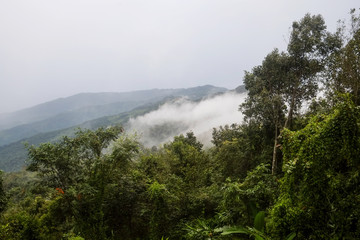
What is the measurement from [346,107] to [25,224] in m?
10.1

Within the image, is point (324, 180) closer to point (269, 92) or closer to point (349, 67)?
point (349, 67)

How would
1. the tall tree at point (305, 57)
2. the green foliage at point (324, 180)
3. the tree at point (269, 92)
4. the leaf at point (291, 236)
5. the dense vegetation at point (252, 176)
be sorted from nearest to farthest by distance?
the green foliage at point (324, 180) → the dense vegetation at point (252, 176) → the leaf at point (291, 236) → the tall tree at point (305, 57) → the tree at point (269, 92)

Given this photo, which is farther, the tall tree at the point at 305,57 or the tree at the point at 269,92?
the tree at the point at 269,92

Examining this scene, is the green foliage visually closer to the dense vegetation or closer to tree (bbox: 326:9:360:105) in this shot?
the dense vegetation

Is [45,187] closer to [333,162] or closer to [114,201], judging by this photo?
[114,201]

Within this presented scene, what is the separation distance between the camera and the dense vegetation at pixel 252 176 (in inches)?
143

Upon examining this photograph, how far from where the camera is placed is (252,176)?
7.56 m

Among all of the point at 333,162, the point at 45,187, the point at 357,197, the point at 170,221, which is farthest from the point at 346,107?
the point at 45,187

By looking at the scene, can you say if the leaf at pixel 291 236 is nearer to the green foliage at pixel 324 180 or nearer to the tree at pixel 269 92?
the green foliage at pixel 324 180

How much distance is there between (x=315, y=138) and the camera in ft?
12.0

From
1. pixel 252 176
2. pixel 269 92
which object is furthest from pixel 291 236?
pixel 269 92

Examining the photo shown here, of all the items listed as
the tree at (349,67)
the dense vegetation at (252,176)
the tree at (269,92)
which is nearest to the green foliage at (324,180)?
the dense vegetation at (252,176)

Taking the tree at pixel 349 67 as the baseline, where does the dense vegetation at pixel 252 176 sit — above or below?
below

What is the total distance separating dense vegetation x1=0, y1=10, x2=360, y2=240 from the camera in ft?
11.9
